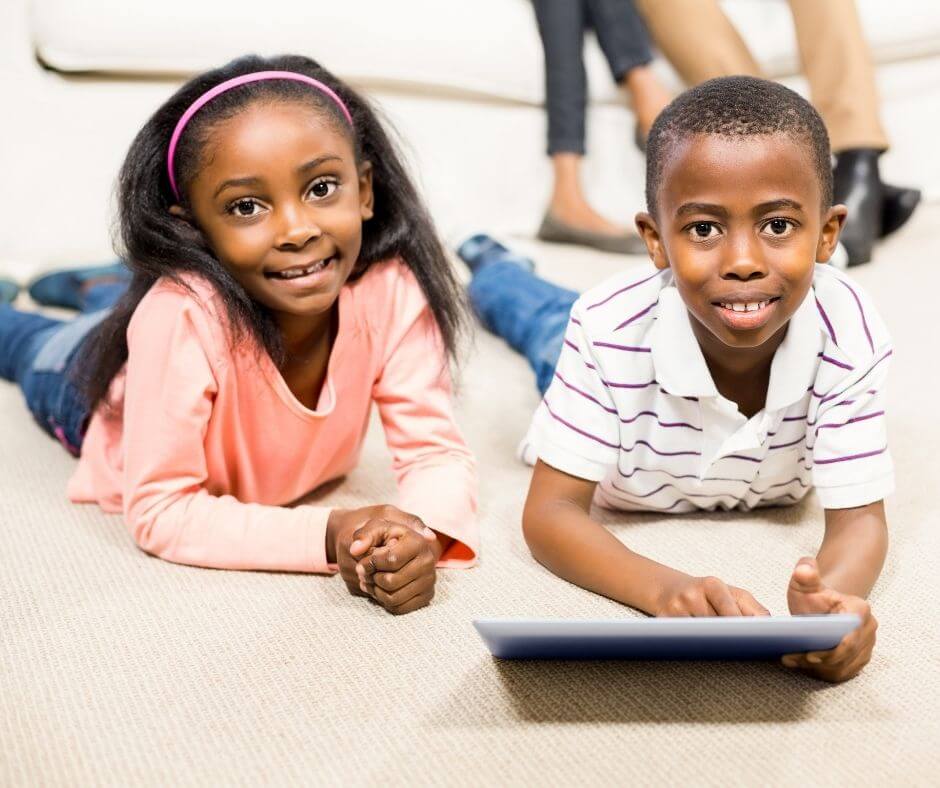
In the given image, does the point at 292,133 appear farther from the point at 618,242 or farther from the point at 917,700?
the point at 618,242

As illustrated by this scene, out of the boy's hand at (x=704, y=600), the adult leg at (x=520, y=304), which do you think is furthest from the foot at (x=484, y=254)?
the boy's hand at (x=704, y=600)

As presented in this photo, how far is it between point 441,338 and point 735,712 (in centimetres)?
53

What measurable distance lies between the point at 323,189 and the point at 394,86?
1104 mm

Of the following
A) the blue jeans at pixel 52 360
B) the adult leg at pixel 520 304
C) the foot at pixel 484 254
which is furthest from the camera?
the foot at pixel 484 254

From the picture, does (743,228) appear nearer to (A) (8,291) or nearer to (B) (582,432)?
(B) (582,432)

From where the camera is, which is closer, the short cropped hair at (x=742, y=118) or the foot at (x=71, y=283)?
the short cropped hair at (x=742, y=118)

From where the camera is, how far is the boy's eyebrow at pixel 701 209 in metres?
0.90

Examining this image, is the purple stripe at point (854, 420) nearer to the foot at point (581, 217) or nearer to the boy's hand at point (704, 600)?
the boy's hand at point (704, 600)

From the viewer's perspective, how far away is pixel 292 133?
3.49 feet

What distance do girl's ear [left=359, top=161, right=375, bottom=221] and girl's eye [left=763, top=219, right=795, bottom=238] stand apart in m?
0.44

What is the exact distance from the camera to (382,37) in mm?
2076

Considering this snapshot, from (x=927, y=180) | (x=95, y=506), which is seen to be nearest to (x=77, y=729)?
(x=95, y=506)

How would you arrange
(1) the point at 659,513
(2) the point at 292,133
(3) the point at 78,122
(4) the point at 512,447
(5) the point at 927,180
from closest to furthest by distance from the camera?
(2) the point at 292,133 < (1) the point at 659,513 < (4) the point at 512,447 < (3) the point at 78,122 < (5) the point at 927,180

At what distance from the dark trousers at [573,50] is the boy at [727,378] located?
1.14m
